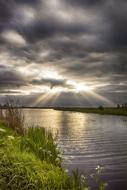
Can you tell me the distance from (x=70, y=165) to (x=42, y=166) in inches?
220

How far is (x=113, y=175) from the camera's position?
42.2ft

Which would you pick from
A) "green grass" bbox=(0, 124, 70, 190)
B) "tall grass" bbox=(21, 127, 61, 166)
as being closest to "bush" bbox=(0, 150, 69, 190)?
"green grass" bbox=(0, 124, 70, 190)

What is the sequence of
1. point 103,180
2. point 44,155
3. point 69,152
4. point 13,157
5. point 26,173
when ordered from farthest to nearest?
point 69,152, point 103,180, point 44,155, point 13,157, point 26,173

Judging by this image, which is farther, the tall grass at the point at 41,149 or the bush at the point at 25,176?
the tall grass at the point at 41,149

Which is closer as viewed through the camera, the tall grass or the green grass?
the green grass

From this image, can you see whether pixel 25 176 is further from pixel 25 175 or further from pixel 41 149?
pixel 41 149

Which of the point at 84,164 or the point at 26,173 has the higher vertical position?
the point at 26,173

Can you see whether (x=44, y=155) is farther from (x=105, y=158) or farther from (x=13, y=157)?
(x=105, y=158)

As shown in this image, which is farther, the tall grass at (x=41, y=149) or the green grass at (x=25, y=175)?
the tall grass at (x=41, y=149)

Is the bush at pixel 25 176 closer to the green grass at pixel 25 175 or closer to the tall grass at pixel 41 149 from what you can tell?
the green grass at pixel 25 175

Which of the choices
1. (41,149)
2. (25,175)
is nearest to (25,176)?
(25,175)

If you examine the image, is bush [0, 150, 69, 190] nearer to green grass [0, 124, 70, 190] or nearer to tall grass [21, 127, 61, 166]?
green grass [0, 124, 70, 190]

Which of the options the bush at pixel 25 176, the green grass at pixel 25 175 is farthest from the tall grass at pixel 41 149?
the bush at pixel 25 176

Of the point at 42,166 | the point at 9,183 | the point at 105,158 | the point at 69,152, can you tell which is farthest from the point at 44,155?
the point at 69,152
